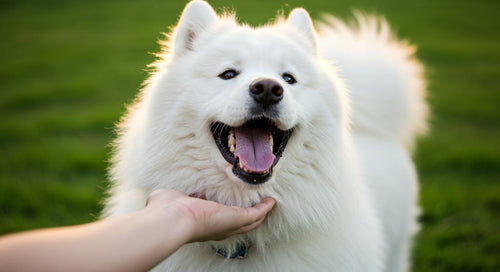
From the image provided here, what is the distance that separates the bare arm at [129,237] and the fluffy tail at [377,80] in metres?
2.29

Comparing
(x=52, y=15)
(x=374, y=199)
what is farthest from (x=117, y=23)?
(x=374, y=199)

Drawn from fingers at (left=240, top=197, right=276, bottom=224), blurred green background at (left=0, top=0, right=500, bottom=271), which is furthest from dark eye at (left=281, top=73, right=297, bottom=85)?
blurred green background at (left=0, top=0, right=500, bottom=271)

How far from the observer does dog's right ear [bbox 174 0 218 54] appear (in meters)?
2.84

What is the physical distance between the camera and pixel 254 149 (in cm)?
251

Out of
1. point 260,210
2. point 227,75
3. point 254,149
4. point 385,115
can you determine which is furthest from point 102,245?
point 385,115

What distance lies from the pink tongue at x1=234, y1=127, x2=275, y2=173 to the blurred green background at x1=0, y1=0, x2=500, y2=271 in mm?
1907

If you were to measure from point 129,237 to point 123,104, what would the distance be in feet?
23.8

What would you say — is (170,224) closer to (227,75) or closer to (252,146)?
(252,146)

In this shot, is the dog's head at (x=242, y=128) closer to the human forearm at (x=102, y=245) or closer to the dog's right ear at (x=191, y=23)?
the dog's right ear at (x=191, y=23)

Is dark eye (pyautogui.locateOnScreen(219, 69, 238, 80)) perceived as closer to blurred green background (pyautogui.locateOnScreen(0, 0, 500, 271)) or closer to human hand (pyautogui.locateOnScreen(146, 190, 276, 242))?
human hand (pyautogui.locateOnScreen(146, 190, 276, 242))

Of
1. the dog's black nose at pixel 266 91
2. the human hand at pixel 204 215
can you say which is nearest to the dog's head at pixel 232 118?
the dog's black nose at pixel 266 91

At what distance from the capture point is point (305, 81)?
2777mm

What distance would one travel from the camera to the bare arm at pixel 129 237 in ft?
4.61

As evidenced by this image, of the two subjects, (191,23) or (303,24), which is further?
(303,24)
